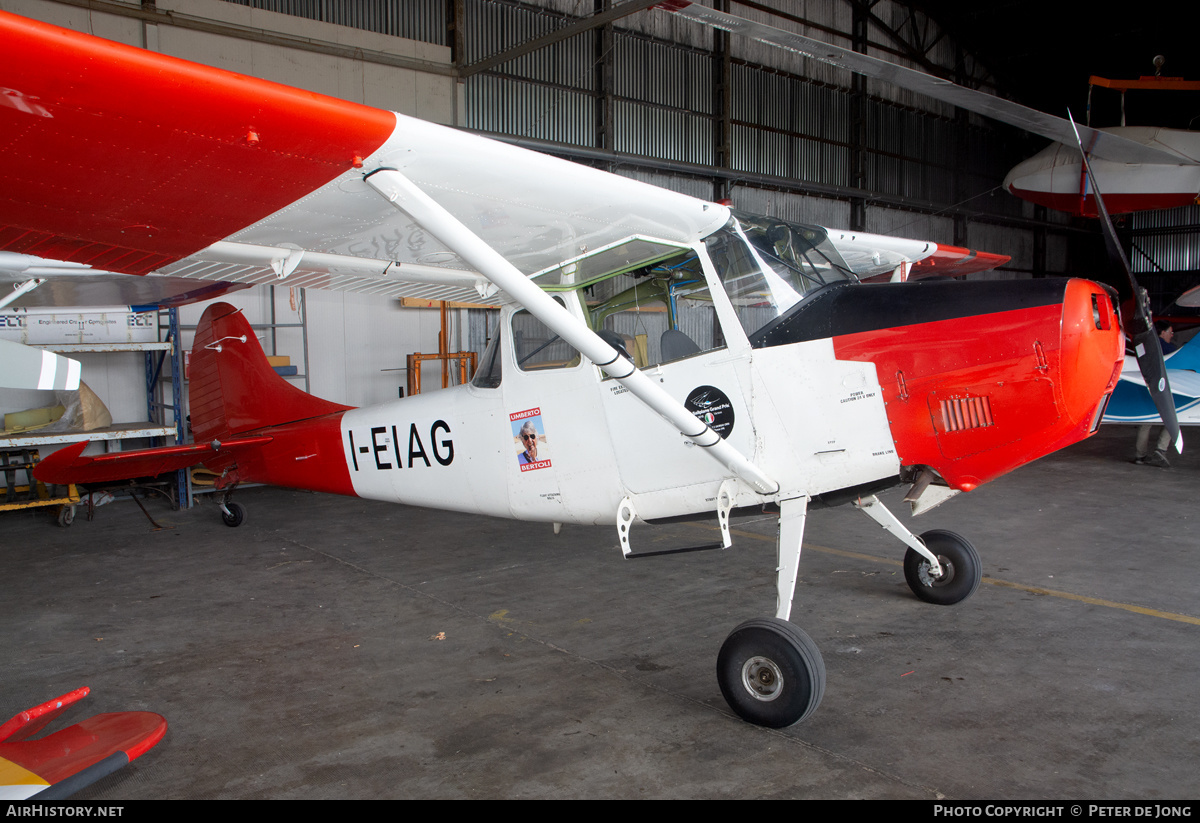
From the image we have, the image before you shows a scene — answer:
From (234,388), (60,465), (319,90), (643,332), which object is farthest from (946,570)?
(319,90)

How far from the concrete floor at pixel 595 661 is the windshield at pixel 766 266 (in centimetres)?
177

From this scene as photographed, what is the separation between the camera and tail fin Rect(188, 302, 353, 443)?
623 centimetres

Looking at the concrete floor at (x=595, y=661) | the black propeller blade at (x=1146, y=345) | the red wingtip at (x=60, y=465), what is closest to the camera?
the concrete floor at (x=595, y=661)

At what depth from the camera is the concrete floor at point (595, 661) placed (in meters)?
2.77

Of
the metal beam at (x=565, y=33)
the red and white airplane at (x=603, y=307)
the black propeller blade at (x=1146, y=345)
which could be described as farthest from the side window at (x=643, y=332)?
the metal beam at (x=565, y=33)

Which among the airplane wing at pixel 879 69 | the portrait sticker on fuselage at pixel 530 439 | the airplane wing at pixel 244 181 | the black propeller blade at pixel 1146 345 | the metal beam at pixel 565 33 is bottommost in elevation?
the portrait sticker on fuselage at pixel 530 439

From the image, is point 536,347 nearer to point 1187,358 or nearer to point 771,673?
point 771,673

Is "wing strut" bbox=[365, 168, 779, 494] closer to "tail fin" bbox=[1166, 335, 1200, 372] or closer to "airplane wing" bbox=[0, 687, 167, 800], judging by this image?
"airplane wing" bbox=[0, 687, 167, 800]

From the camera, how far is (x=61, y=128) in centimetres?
214

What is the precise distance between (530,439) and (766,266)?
161cm

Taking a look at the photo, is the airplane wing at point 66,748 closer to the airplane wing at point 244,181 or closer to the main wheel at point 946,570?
the airplane wing at point 244,181

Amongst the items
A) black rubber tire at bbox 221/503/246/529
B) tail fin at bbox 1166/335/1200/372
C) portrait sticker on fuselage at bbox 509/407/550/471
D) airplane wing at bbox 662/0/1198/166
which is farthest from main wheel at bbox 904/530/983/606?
tail fin at bbox 1166/335/1200/372

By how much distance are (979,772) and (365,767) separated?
2.23 metres

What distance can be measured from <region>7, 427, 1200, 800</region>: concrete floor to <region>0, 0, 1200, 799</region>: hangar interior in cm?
3
